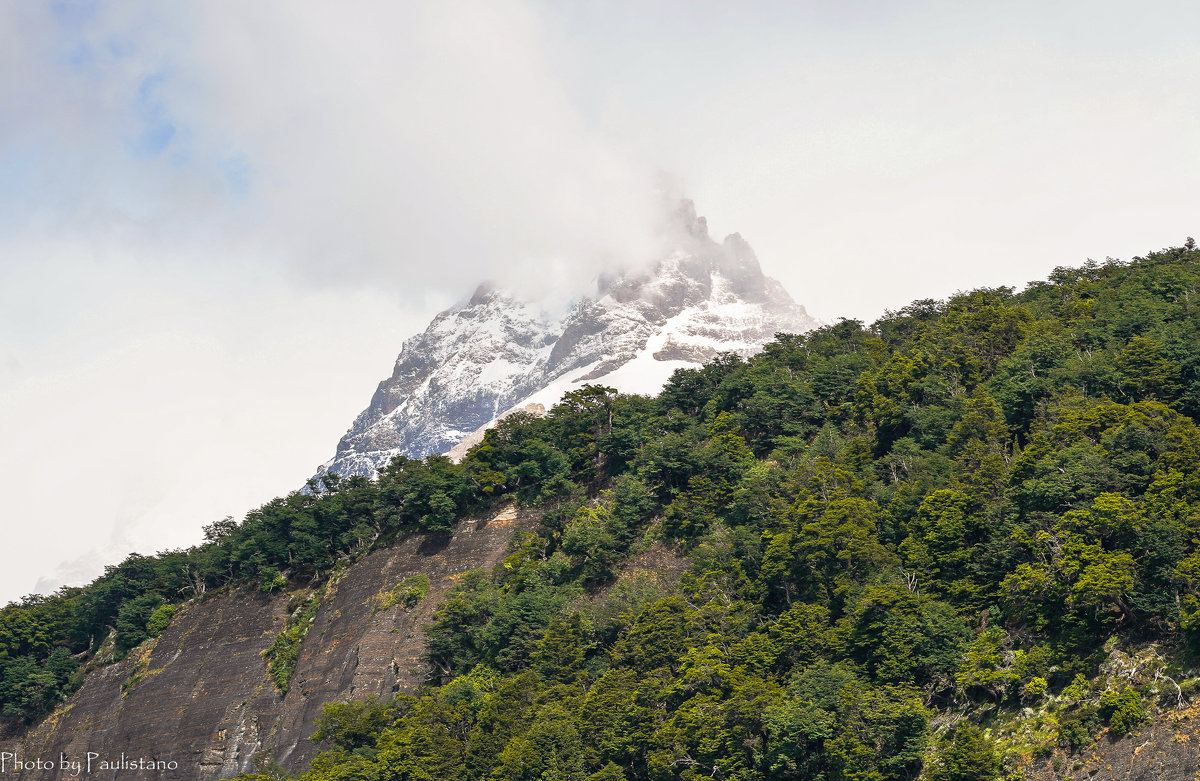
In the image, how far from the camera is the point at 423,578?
8088 cm

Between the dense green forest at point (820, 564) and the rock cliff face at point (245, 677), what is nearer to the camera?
the dense green forest at point (820, 564)

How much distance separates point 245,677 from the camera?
8269cm

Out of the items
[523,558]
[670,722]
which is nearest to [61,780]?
[523,558]

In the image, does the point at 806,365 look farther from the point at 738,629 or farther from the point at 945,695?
the point at 945,695

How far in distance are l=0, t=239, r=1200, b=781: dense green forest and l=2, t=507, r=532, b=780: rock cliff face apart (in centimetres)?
244

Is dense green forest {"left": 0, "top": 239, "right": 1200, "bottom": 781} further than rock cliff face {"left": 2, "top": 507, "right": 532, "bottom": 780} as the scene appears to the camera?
No

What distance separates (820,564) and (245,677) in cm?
5261

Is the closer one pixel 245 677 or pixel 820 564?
pixel 820 564

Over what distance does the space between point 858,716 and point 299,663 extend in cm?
5260

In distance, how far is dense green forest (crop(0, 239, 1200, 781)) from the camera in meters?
43.0

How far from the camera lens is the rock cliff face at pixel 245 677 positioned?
7594 cm

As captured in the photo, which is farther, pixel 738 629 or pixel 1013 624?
pixel 738 629

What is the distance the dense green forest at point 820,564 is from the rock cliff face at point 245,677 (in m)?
2.44

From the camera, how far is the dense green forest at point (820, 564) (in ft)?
141
